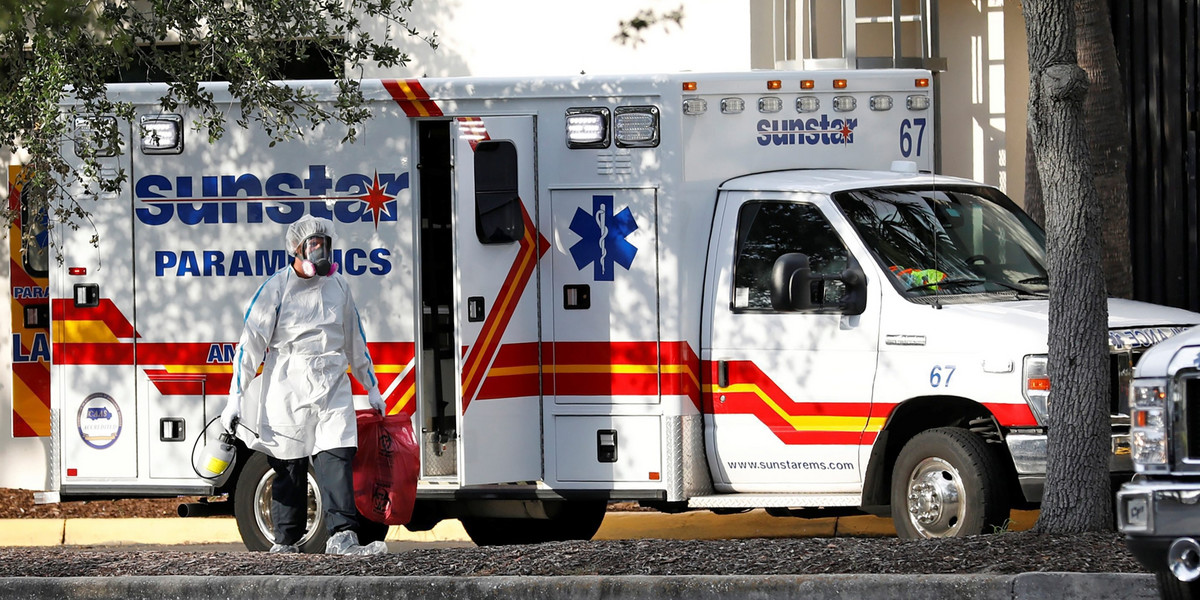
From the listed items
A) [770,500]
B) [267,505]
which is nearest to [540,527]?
[267,505]

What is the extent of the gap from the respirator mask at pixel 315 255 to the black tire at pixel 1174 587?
4292 mm

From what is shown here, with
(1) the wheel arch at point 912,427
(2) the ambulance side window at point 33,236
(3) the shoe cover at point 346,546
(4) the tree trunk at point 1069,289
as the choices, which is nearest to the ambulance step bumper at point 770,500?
(1) the wheel arch at point 912,427

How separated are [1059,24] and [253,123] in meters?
4.36

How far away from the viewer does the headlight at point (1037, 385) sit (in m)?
7.44

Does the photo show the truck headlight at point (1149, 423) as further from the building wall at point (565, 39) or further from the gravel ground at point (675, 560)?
the building wall at point (565, 39)

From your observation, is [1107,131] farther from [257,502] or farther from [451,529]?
[257,502]

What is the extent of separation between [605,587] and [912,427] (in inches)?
90.1

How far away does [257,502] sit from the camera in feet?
28.8

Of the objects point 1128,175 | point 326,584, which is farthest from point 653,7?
point 326,584

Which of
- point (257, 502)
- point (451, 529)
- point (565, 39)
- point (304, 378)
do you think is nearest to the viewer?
point (304, 378)

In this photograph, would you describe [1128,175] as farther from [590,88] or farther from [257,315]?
[257,315]

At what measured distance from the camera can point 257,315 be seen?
26.0ft

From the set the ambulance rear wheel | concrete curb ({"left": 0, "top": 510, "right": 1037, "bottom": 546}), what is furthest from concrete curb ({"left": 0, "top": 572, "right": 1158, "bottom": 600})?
concrete curb ({"left": 0, "top": 510, "right": 1037, "bottom": 546})

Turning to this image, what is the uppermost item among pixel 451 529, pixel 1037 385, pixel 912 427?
pixel 1037 385
